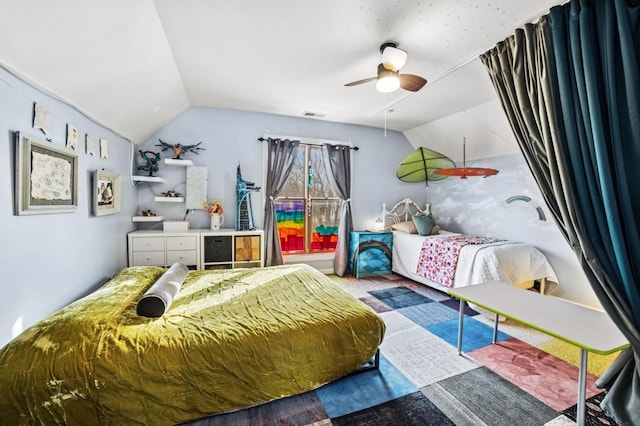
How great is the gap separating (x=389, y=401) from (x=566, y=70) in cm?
212

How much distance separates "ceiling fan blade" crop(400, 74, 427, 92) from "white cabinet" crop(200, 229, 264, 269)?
2.51 meters

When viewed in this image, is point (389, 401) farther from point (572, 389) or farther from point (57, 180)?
point (57, 180)

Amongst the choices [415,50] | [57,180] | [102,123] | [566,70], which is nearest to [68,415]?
[57,180]

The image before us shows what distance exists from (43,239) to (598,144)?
3.07 meters

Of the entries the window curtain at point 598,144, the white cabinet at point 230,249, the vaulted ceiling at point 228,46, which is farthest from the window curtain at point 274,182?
the window curtain at point 598,144

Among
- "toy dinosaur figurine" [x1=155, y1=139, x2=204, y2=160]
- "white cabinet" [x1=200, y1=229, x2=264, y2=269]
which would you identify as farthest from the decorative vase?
"toy dinosaur figurine" [x1=155, y1=139, x2=204, y2=160]

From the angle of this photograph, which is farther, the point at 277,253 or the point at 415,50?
the point at 277,253

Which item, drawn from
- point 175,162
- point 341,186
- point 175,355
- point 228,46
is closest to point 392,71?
point 228,46

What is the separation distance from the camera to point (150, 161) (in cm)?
353

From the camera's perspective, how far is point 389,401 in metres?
1.72

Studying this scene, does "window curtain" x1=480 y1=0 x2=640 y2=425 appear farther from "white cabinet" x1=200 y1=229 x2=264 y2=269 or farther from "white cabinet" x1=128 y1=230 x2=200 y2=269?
"white cabinet" x1=128 y1=230 x2=200 y2=269

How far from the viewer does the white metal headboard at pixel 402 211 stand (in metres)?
4.97

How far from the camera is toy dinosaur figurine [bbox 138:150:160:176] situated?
3.52 m

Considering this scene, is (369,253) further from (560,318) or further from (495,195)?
(560,318)
